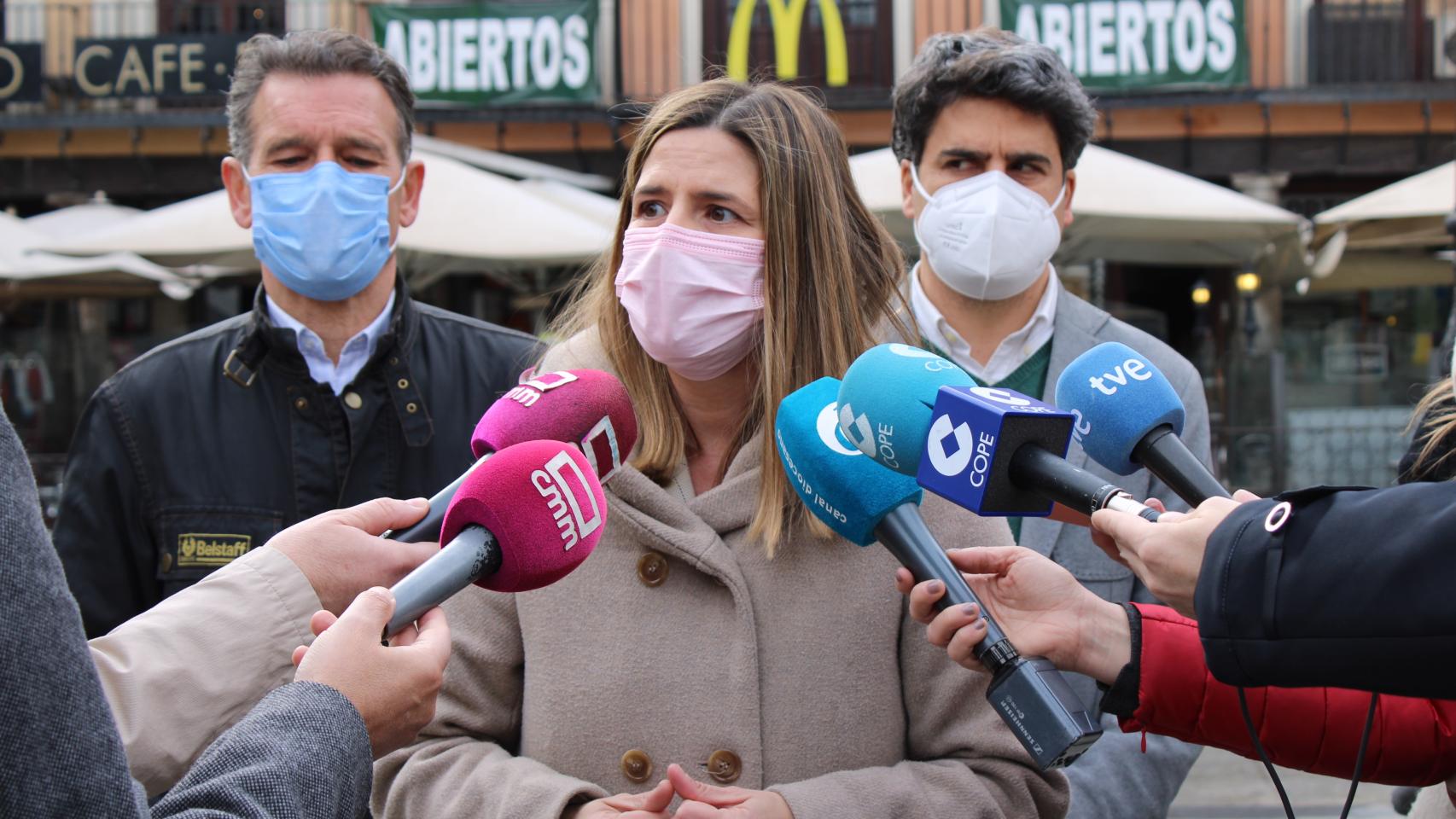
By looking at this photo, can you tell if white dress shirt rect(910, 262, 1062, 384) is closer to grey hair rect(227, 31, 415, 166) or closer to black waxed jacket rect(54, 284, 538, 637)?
black waxed jacket rect(54, 284, 538, 637)

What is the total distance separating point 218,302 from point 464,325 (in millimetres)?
9899

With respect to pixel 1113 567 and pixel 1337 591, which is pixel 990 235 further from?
pixel 1337 591

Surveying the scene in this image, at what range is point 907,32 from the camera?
38.7ft

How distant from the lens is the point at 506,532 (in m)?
1.45

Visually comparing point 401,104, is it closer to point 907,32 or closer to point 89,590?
point 89,590

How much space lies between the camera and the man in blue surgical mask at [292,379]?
8.59ft

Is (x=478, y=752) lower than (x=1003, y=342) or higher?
lower

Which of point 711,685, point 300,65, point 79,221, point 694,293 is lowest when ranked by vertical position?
point 711,685

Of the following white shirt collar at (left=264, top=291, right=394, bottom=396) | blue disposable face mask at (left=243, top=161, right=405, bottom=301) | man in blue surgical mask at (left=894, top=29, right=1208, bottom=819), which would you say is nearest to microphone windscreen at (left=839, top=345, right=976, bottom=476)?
man in blue surgical mask at (left=894, top=29, right=1208, bottom=819)

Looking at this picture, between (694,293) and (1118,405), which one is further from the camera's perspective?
(694,293)

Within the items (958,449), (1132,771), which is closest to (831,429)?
(958,449)

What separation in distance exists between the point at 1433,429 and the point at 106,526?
2463 millimetres

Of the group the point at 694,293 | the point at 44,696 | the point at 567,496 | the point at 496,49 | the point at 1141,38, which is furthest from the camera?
the point at 496,49

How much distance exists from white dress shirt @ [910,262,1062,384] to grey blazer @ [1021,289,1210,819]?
3cm
